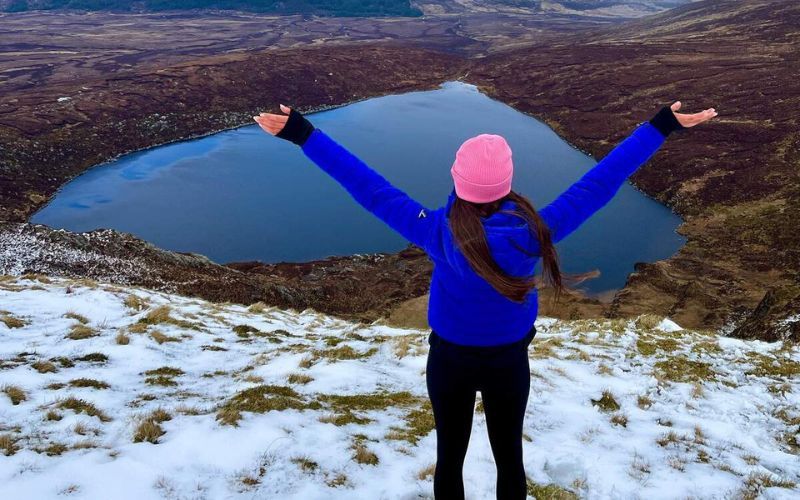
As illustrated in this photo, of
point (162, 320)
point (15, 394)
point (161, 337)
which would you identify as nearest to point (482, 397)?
point (15, 394)

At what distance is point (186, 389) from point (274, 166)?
4896 centimetres

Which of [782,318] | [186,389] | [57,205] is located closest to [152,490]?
[186,389]

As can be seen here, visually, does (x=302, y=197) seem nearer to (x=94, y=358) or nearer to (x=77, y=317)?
(x=77, y=317)

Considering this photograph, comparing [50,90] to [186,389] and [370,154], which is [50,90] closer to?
[370,154]

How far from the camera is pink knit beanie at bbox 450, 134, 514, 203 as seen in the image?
2857 mm

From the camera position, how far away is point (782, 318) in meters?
13.9

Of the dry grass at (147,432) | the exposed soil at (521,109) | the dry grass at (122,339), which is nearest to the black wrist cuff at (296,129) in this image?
the dry grass at (147,432)

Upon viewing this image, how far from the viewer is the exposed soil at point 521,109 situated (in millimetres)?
26500

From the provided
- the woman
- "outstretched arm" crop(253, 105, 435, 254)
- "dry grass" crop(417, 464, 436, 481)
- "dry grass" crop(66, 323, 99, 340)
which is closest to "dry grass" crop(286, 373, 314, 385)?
"dry grass" crop(417, 464, 436, 481)

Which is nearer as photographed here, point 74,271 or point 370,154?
point 74,271

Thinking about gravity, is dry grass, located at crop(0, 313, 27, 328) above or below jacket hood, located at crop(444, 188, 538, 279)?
below

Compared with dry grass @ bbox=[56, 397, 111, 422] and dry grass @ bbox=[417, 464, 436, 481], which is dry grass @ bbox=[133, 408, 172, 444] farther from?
dry grass @ bbox=[417, 464, 436, 481]

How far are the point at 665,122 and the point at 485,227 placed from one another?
70.8 inches

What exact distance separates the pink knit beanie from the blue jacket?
5.2 inches
